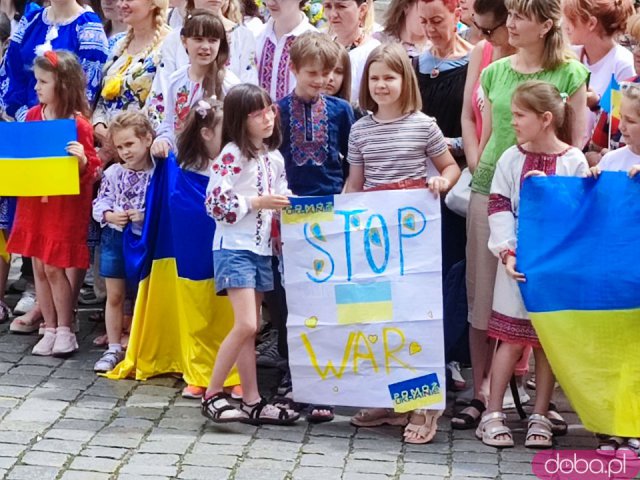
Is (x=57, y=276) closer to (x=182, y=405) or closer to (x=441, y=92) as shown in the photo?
(x=182, y=405)

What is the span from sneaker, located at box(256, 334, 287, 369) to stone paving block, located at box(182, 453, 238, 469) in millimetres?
1291

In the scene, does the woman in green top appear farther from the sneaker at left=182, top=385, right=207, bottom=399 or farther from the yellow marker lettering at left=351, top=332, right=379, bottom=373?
the sneaker at left=182, top=385, right=207, bottom=399

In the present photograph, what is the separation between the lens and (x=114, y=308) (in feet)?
23.8

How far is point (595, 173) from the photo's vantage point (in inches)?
227

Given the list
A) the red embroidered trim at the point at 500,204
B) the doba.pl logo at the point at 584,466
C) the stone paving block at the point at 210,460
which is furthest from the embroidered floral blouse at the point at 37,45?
the doba.pl logo at the point at 584,466

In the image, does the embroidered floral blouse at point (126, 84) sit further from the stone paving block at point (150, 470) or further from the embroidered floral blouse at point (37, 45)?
the stone paving block at point (150, 470)

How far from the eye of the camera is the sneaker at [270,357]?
7.14 m

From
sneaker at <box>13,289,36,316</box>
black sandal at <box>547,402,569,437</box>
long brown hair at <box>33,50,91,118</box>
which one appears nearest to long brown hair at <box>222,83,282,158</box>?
long brown hair at <box>33,50,91,118</box>

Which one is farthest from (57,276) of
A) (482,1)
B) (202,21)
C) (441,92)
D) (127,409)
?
(482,1)

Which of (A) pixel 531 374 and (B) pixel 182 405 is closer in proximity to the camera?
(B) pixel 182 405

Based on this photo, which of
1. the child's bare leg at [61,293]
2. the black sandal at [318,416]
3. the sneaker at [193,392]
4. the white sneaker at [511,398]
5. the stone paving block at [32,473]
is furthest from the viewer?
the child's bare leg at [61,293]

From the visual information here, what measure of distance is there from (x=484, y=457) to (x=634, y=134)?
157 cm

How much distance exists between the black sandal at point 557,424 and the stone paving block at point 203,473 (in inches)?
61.9

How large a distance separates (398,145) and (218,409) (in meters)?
1.51
